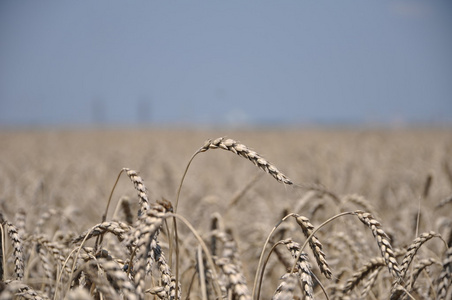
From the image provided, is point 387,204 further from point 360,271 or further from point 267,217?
point 360,271

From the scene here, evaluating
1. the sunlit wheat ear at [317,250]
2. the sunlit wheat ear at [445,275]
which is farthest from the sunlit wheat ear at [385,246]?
the sunlit wheat ear at [445,275]

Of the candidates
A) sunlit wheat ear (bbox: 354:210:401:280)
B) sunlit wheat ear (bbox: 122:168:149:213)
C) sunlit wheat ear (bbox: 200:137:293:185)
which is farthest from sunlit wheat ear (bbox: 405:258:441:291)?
sunlit wheat ear (bbox: 122:168:149:213)

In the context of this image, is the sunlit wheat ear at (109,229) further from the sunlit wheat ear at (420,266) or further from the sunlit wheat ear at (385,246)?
the sunlit wheat ear at (420,266)

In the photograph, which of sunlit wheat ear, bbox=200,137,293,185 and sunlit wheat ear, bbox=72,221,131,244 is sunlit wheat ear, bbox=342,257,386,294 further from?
sunlit wheat ear, bbox=72,221,131,244

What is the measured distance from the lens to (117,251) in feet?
7.30

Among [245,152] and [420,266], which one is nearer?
[245,152]

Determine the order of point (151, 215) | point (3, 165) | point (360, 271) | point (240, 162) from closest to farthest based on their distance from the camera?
point (151, 215)
point (360, 271)
point (3, 165)
point (240, 162)

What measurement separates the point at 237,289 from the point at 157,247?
1.35 ft

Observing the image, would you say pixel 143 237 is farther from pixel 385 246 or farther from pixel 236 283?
pixel 385 246

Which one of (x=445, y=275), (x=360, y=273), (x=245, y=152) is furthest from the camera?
(x=360, y=273)

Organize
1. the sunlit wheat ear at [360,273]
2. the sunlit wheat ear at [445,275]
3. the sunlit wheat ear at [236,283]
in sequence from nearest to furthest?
the sunlit wheat ear at [236,283]
the sunlit wheat ear at [445,275]
the sunlit wheat ear at [360,273]

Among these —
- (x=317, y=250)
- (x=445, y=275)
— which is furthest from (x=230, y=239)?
(x=445, y=275)

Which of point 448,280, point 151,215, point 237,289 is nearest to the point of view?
point 237,289

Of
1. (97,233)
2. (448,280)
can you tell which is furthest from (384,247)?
(97,233)
